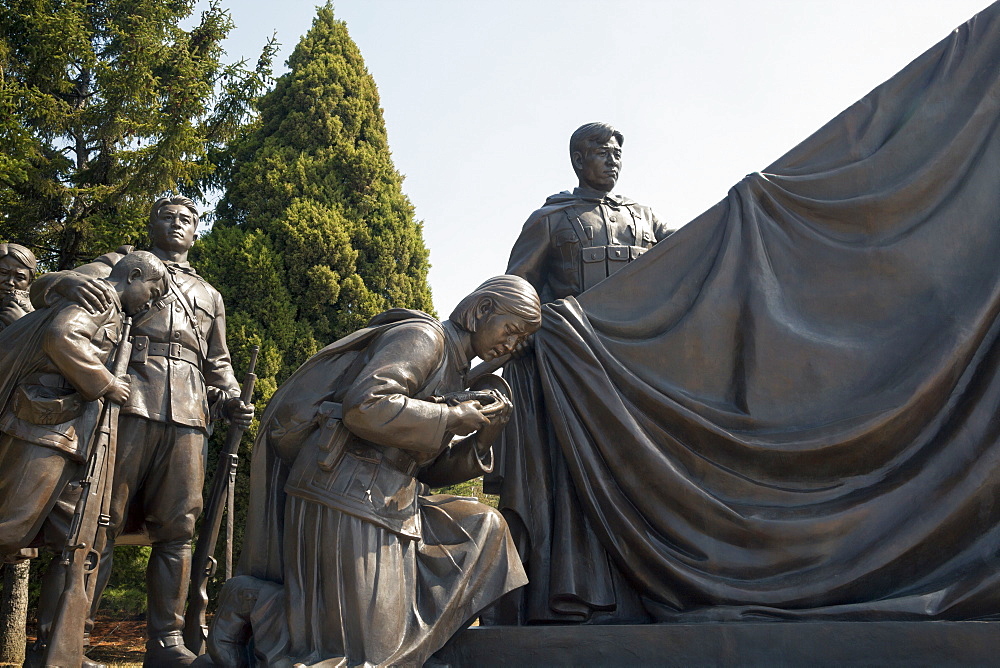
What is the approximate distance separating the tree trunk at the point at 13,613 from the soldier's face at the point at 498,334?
7.84 m

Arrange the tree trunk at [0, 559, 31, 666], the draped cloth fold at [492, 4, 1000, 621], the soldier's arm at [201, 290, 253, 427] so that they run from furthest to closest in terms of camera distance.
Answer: the tree trunk at [0, 559, 31, 666]
the soldier's arm at [201, 290, 253, 427]
the draped cloth fold at [492, 4, 1000, 621]

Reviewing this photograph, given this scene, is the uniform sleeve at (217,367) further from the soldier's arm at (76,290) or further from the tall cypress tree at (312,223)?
the tall cypress tree at (312,223)

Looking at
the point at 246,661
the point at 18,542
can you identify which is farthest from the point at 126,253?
the point at 246,661

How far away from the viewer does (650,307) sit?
14.5 feet

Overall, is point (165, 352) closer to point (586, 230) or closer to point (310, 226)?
point (586, 230)

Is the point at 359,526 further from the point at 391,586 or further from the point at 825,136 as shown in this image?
the point at 825,136

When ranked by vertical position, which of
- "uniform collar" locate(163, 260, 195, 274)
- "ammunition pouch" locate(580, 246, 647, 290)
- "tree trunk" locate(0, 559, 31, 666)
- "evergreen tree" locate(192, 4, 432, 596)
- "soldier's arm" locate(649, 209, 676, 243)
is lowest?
"tree trunk" locate(0, 559, 31, 666)

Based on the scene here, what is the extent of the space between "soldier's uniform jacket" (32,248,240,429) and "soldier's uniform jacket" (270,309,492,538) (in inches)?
72.3

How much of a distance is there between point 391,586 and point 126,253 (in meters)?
3.44

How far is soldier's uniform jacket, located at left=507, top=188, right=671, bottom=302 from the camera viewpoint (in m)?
5.10

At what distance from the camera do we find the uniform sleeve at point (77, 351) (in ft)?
15.5

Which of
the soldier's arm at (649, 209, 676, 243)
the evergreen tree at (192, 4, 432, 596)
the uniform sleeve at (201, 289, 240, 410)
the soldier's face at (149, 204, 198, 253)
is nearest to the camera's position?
the soldier's arm at (649, 209, 676, 243)

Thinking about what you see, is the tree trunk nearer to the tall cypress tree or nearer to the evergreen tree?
the evergreen tree

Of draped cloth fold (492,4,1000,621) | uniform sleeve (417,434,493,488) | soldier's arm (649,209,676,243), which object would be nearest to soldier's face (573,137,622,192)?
soldier's arm (649,209,676,243)
